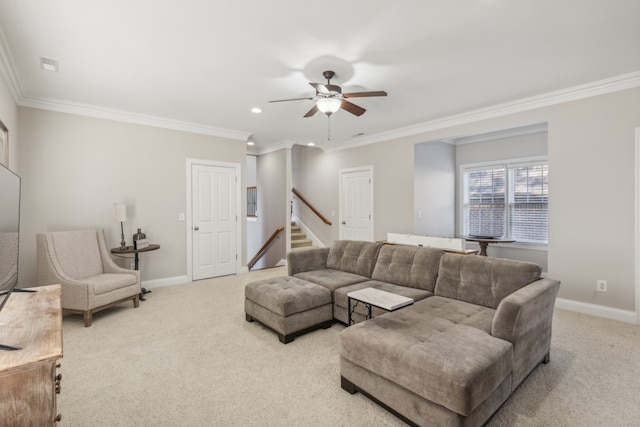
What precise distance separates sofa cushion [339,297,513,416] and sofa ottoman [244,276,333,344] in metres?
0.90

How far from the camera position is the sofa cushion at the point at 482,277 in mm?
2537

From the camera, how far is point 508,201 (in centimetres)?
587

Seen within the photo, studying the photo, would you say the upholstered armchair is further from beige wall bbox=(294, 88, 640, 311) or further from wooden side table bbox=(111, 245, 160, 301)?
beige wall bbox=(294, 88, 640, 311)

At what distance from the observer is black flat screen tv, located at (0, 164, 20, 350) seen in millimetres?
1452

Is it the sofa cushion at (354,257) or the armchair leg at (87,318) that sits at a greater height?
the sofa cushion at (354,257)

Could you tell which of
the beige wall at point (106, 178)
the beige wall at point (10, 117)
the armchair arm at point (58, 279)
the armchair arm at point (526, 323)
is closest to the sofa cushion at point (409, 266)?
the armchair arm at point (526, 323)

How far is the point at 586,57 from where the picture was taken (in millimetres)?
2955

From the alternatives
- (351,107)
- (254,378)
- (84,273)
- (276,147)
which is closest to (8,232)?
(254,378)

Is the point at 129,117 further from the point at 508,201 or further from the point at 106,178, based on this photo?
the point at 508,201

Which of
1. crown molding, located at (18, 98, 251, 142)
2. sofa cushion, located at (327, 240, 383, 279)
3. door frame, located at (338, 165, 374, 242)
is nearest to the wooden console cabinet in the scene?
sofa cushion, located at (327, 240, 383, 279)

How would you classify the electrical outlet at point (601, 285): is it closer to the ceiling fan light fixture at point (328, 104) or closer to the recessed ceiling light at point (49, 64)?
the ceiling fan light fixture at point (328, 104)

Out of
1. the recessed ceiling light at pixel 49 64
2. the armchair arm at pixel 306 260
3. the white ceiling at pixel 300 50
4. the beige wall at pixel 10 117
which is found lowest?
the armchair arm at pixel 306 260

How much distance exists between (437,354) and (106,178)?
191 inches

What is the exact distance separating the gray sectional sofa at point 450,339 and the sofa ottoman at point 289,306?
17cm
